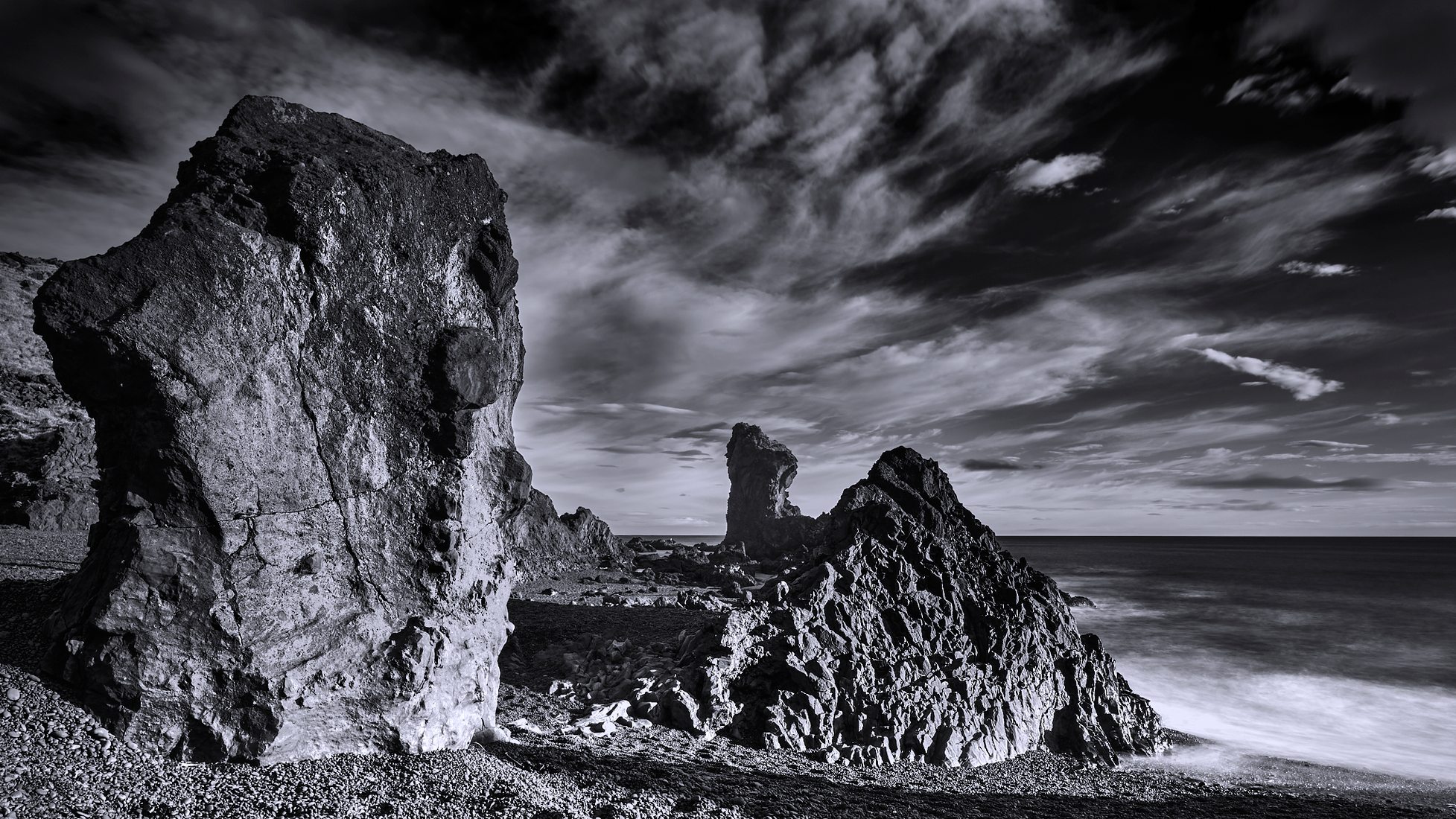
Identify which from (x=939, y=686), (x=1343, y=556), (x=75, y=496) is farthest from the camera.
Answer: (x=1343, y=556)

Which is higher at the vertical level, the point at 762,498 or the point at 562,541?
the point at 762,498

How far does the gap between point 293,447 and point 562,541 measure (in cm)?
4576

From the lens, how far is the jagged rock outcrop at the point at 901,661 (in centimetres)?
1572

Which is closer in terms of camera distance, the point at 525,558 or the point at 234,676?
the point at 234,676

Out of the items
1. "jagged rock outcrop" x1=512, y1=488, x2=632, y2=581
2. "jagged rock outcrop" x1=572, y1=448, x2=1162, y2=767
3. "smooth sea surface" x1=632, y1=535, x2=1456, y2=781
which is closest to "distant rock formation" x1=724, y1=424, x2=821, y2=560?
"jagged rock outcrop" x1=512, y1=488, x2=632, y2=581

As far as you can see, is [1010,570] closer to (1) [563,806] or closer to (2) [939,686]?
(2) [939,686]

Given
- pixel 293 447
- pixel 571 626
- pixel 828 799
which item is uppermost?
pixel 293 447

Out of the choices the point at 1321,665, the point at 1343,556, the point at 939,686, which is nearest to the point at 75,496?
the point at 939,686

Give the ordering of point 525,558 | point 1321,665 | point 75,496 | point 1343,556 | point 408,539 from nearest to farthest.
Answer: point 408,539
point 75,496
point 1321,665
point 525,558
point 1343,556

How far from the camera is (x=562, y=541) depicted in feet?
178

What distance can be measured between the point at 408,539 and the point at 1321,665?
4463 centimetres

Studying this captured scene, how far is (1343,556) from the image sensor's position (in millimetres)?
134125

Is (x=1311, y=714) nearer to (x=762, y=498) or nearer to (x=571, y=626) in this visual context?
(x=571, y=626)

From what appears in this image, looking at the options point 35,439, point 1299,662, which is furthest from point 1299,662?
point 35,439
